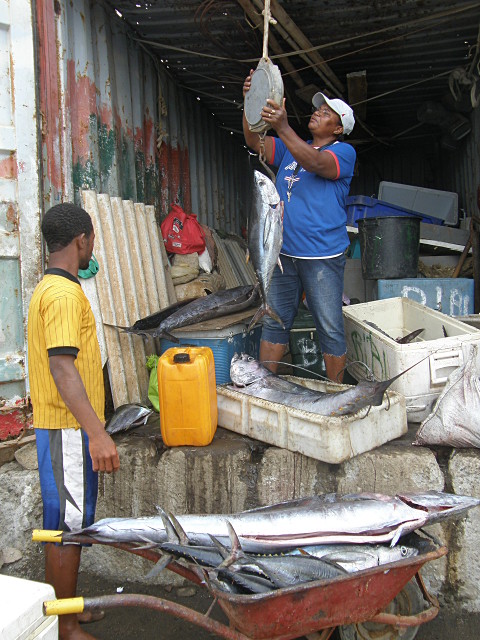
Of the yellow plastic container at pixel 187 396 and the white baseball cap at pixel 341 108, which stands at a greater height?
the white baseball cap at pixel 341 108

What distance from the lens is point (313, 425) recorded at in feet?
10.9

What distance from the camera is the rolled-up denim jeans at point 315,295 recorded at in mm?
4188

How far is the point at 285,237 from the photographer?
4285 millimetres

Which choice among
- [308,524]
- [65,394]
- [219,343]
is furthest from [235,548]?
[219,343]

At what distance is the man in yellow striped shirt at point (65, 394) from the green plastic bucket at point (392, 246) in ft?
13.4

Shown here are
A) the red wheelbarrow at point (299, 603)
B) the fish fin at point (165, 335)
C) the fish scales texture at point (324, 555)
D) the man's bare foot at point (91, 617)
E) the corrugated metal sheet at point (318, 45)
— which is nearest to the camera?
the red wheelbarrow at point (299, 603)

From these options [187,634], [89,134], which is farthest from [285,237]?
[187,634]

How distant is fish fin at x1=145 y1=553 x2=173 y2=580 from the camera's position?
6.86ft

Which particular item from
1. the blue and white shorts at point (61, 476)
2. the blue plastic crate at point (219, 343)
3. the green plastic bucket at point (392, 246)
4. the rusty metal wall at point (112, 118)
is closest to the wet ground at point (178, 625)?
the blue and white shorts at point (61, 476)

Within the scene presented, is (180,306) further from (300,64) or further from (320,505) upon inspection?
(300,64)

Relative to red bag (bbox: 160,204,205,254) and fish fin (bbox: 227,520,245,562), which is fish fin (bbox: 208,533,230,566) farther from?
red bag (bbox: 160,204,205,254)

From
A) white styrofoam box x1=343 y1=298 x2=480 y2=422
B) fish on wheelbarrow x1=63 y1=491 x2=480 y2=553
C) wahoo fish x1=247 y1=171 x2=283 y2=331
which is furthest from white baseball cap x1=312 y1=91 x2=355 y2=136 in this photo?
fish on wheelbarrow x1=63 y1=491 x2=480 y2=553

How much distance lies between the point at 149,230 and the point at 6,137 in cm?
196

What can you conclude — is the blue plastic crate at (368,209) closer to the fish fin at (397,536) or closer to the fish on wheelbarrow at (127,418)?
the fish on wheelbarrow at (127,418)
